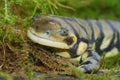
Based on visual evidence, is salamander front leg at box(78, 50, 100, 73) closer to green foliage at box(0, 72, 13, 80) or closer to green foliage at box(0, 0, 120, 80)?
green foliage at box(0, 0, 120, 80)

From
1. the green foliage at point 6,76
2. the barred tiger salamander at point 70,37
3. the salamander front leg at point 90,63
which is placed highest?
the barred tiger salamander at point 70,37

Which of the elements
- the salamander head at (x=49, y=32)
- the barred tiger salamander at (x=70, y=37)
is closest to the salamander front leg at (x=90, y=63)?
the barred tiger salamander at (x=70, y=37)

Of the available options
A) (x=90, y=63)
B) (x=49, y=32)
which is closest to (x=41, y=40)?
(x=49, y=32)

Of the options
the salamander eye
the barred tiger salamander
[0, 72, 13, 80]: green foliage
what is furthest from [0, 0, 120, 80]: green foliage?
the salamander eye

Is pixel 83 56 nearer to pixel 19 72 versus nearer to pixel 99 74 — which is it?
pixel 99 74

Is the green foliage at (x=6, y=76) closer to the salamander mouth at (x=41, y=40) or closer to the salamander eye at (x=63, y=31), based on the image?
the salamander mouth at (x=41, y=40)

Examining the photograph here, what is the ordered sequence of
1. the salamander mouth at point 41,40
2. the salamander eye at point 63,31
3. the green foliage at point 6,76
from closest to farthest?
the green foliage at point 6,76 < the salamander mouth at point 41,40 < the salamander eye at point 63,31

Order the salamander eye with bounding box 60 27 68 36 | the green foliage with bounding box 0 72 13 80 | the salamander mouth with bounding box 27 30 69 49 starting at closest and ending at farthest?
the green foliage with bounding box 0 72 13 80 < the salamander mouth with bounding box 27 30 69 49 < the salamander eye with bounding box 60 27 68 36

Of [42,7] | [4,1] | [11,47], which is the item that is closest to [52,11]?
[42,7]
